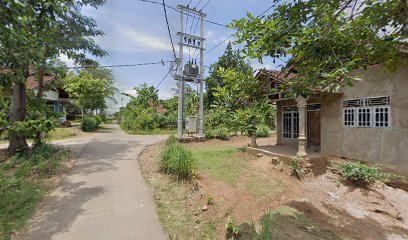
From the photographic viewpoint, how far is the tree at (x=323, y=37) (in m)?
3.21

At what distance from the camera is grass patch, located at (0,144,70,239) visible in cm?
427

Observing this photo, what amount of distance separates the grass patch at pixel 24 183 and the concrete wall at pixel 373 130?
9957 millimetres

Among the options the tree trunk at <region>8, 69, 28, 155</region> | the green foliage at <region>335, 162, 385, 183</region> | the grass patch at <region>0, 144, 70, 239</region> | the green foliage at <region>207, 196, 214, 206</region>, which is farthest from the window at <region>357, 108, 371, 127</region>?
the tree trunk at <region>8, 69, 28, 155</region>

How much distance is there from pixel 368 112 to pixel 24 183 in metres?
11.5

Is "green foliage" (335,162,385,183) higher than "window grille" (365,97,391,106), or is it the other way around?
"window grille" (365,97,391,106)

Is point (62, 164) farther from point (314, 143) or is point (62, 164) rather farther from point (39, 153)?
point (314, 143)

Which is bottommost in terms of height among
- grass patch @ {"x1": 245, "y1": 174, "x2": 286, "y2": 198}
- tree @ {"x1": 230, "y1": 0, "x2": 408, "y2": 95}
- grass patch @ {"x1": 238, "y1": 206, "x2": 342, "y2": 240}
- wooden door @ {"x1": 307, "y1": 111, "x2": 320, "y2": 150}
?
grass patch @ {"x1": 238, "y1": 206, "x2": 342, "y2": 240}

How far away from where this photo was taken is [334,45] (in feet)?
11.5

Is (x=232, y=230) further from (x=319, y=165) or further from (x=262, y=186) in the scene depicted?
(x=319, y=165)

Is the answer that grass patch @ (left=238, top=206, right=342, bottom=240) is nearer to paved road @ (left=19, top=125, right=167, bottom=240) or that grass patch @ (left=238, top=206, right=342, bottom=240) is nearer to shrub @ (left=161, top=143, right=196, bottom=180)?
paved road @ (left=19, top=125, right=167, bottom=240)

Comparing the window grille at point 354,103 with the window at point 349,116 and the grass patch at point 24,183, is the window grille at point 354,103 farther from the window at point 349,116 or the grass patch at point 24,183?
the grass patch at point 24,183

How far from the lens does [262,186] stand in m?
7.08

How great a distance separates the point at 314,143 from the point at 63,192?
427 inches

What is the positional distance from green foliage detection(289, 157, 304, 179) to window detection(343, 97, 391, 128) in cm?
269
